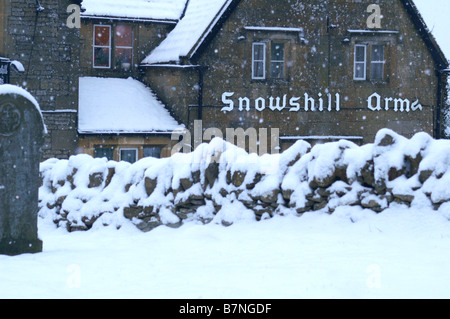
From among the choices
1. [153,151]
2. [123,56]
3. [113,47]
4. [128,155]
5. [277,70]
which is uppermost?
[113,47]

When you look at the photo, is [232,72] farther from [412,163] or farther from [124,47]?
[412,163]

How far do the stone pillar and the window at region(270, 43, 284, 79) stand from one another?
1272cm

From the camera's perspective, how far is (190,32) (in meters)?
19.8

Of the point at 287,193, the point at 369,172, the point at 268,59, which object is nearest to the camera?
the point at 369,172

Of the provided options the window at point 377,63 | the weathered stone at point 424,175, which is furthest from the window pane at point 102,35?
the weathered stone at point 424,175

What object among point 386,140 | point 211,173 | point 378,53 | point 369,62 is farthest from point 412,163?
point 378,53

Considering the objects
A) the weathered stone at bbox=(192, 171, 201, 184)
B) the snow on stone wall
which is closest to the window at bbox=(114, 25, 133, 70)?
the snow on stone wall

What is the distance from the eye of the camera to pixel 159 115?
19.5m

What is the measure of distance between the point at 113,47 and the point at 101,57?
46 cm

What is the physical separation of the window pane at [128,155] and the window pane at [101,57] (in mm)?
3610

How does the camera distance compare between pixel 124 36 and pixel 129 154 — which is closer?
pixel 129 154

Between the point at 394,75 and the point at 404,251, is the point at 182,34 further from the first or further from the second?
the point at 404,251

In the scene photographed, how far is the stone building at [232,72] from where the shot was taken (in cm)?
1794
